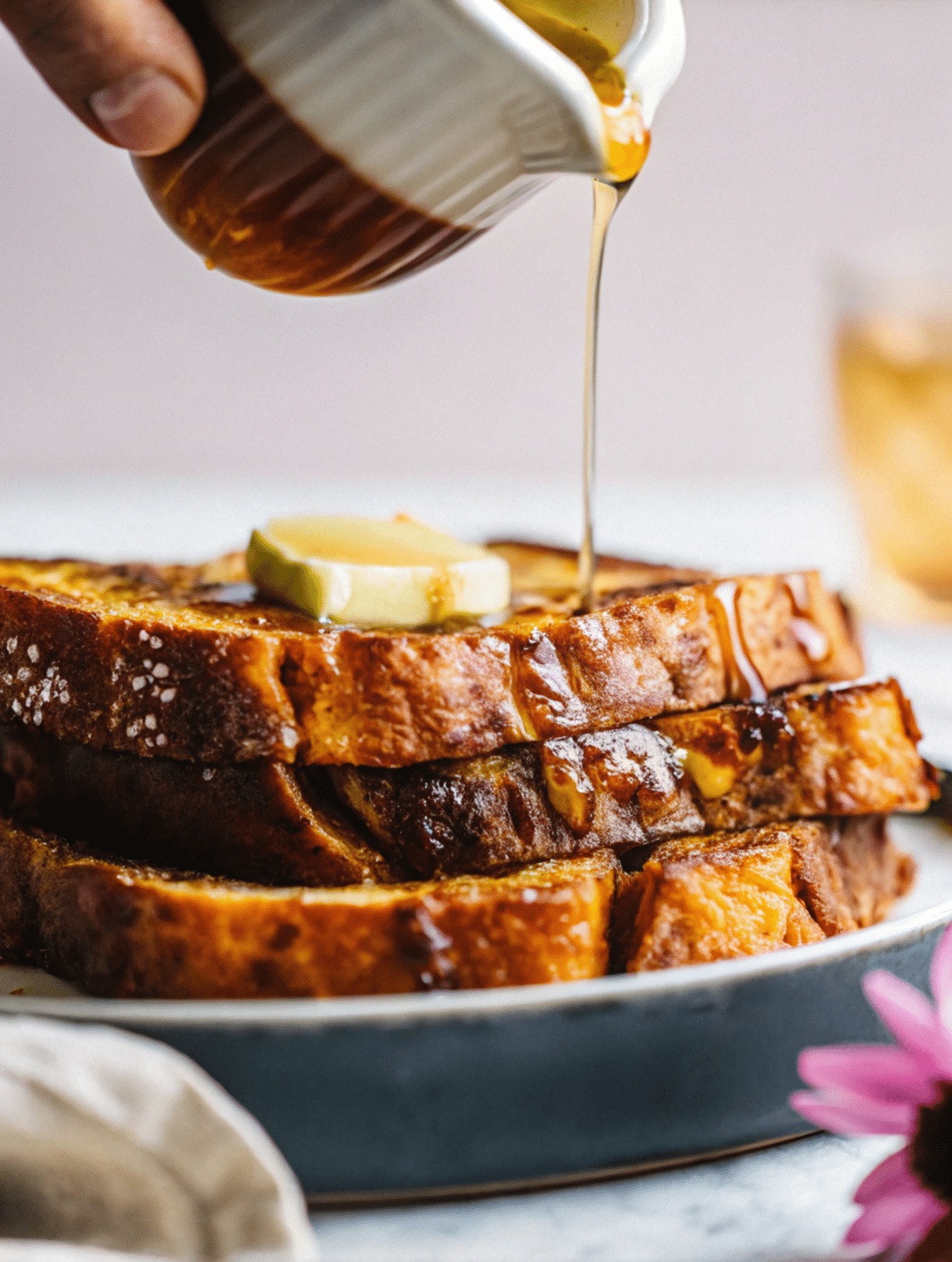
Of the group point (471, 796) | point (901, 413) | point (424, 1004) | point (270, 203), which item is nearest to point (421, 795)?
point (471, 796)

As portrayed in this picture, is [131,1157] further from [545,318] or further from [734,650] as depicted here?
[545,318]

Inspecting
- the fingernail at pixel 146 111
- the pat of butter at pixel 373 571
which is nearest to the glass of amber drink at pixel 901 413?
the pat of butter at pixel 373 571

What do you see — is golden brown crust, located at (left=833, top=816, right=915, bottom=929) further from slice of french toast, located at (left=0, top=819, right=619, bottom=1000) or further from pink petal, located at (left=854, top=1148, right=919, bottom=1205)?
pink petal, located at (left=854, top=1148, right=919, bottom=1205)

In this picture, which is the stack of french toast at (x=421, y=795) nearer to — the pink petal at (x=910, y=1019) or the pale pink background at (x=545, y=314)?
the pink petal at (x=910, y=1019)

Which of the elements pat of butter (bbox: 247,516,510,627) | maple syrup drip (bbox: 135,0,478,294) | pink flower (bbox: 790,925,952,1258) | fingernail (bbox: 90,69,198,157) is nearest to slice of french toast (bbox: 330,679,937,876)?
pat of butter (bbox: 247,516,510,627)

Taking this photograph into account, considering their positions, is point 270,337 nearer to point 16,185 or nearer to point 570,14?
point 16,185
